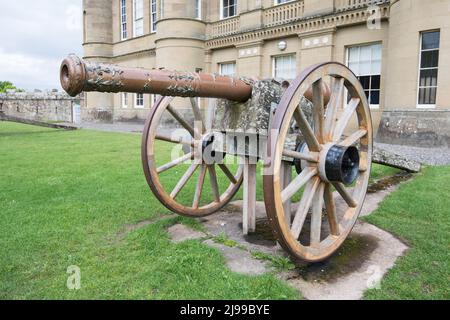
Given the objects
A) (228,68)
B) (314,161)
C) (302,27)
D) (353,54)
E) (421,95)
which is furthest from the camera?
(228,68)

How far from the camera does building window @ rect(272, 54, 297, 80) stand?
16.1m

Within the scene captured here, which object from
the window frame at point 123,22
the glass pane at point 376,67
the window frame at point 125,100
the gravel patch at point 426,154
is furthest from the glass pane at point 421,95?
the window frame at point 123,22

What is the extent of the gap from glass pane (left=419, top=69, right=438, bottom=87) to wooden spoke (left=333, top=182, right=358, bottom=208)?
8.88 metres

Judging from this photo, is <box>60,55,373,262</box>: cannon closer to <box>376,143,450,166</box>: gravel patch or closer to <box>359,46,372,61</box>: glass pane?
<box>376,143,450,166</box>: gravel patch

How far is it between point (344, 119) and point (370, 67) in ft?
35.2

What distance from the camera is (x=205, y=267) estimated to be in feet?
→ 11.0

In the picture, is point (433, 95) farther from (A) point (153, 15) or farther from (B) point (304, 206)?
(A) point (153, 15)

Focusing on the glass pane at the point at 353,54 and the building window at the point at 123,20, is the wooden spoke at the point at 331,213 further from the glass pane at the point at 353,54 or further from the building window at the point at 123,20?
the building window at the point at 123,20

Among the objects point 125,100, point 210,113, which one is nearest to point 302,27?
point 210,113

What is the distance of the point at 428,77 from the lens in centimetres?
1126

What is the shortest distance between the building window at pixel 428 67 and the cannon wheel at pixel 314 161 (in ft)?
27.5

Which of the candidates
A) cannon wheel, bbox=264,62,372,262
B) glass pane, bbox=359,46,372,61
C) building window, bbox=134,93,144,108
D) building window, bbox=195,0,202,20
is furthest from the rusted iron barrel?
building window, bbox=134,93,144,108

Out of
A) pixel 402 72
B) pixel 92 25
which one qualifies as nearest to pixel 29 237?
pixel 402 72

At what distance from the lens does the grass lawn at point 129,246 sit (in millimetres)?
3039
